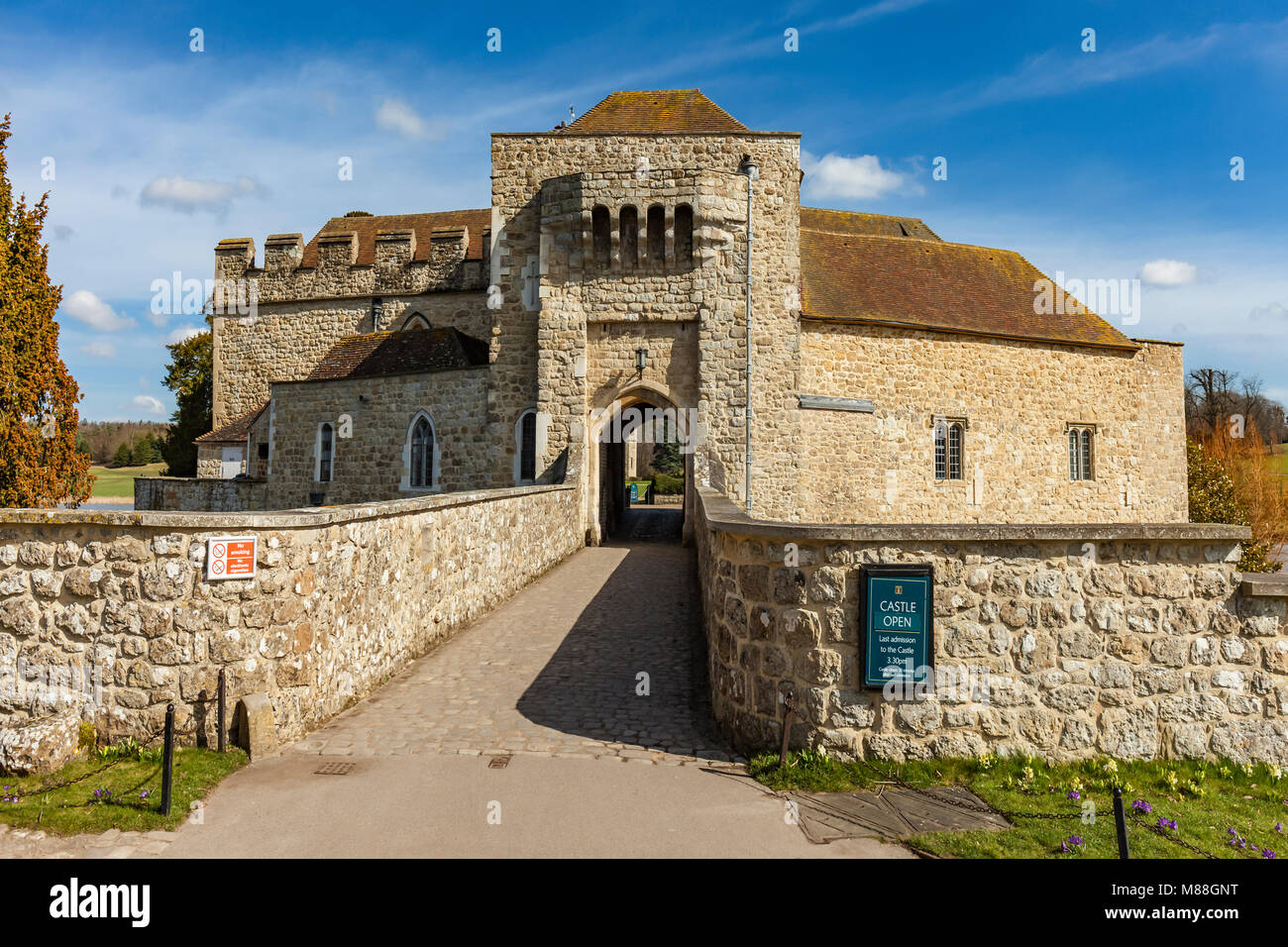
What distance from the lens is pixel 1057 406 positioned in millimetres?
23094

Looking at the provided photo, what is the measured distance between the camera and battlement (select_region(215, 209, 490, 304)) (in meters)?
28.5

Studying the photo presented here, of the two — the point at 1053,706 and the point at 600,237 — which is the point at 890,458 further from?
the point at 1053,706

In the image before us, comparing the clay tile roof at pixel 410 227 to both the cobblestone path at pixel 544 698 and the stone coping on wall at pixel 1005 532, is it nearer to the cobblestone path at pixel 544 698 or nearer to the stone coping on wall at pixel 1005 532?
the cobblestone path at pixel 544 698

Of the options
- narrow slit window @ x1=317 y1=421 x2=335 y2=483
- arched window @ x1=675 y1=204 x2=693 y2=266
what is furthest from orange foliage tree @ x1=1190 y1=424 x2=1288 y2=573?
narrow slit window @ x1=317 y1=421 x2=335 y2=483

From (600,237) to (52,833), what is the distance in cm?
1669

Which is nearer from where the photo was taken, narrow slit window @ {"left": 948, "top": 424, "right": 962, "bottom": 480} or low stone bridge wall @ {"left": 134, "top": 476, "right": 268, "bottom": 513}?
narrow slit window @ {"left": 948, "top": 424, "right": 962, "bottom": 480}

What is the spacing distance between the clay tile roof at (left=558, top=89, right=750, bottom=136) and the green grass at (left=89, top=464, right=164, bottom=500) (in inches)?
1644

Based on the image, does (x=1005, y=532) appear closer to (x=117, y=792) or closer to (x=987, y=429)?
(x=117, y=792)

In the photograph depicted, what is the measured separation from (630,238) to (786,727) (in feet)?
50.7

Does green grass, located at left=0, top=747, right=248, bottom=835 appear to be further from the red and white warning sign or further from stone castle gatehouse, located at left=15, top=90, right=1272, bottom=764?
the red and white warning sign

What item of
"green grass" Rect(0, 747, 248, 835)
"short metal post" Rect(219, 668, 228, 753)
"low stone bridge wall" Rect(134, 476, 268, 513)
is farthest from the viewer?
"low stone bridge wall" Rect(134, 476, 268, 513)

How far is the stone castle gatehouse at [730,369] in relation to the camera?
18547 mm
